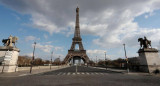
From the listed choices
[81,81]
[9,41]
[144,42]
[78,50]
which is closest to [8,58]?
[9,41]

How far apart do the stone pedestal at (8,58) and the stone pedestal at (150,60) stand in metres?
31.9

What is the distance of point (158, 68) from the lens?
851 inches

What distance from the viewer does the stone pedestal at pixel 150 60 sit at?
21.6 meters

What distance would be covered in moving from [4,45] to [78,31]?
220 ft

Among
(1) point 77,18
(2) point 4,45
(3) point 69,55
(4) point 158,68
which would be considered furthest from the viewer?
(1) point 77,18

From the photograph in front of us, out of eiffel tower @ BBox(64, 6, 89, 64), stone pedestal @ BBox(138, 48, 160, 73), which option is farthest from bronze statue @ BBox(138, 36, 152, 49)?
eiffel tower @ BBox(64, 6, 89, 64)

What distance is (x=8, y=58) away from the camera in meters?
20.8

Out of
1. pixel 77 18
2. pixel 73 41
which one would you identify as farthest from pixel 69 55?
pixel 77 18

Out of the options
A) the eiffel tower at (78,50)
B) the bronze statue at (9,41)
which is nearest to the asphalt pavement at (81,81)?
the bronze statue at (9,41)

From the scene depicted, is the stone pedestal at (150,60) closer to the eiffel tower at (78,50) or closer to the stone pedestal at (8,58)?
the stone pedestal at (8,58)

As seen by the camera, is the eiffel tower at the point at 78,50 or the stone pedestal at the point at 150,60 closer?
the stone pedestal at the point at 150,60

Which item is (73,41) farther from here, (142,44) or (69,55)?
(142,44)

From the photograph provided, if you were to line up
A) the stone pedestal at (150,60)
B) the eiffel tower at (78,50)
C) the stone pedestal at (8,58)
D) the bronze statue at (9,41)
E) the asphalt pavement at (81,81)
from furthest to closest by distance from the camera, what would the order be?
1. the eiffel tower at (78,50)
2. the bronze statue at (9,41)
3. the stone pedestal at (150,60)
4. the stone pedestal at (8,58)
5. the asphalt pavement at (81,81)

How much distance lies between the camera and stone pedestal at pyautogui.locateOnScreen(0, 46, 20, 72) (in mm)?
21047
